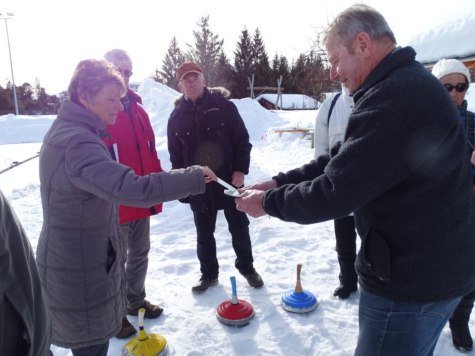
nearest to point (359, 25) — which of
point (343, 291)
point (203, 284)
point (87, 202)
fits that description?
point (87, 202)

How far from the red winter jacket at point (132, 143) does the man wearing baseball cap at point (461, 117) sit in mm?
2400

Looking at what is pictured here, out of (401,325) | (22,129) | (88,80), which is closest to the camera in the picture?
(401,325)

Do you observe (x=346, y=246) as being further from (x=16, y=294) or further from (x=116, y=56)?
(x=16, y=294)

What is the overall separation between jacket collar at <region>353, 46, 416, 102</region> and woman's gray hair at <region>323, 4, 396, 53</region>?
0.33ft

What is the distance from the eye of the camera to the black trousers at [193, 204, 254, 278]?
3.81 meters

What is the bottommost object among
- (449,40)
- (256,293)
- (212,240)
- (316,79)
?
(256,293)

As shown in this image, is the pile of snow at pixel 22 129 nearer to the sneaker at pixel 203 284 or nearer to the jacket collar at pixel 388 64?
the sneaker at pixel 203 284

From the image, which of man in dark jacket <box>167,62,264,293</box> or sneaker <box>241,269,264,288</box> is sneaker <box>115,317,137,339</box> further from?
sneaker <box>241,269,264,288</box>

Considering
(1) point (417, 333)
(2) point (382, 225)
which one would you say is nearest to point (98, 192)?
(2) point (382, 225)

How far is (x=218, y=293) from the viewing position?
374 cm

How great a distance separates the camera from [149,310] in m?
3.36

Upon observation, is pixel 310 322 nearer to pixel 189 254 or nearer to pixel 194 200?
pixel 194 200

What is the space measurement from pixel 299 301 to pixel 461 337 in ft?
4.05

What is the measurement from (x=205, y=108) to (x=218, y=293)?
182 centimetres
